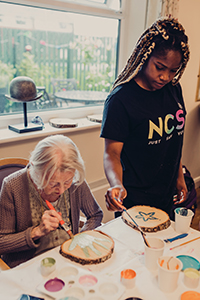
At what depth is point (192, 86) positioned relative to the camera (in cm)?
318

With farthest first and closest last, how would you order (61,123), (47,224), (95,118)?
(95,118) < (61,123) < (47,224)

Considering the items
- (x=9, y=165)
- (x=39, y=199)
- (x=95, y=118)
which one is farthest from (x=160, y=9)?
(x=39, y=199)

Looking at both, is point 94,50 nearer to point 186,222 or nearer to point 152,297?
point 186,222

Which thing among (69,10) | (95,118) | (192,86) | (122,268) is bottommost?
(122,268)

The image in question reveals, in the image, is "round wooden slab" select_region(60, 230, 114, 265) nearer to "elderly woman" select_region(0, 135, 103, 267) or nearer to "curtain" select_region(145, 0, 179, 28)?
"elderly woman" select_region(0, 135, 103, 267)

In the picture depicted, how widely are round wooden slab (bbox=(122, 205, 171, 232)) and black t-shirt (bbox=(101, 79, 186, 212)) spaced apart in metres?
0.08

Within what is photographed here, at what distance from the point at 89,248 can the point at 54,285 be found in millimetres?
223

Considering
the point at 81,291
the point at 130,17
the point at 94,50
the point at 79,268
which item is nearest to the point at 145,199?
the point at 79,268

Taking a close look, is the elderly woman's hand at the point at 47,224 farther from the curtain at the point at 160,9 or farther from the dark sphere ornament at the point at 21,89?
the curtain at the point at 160,9

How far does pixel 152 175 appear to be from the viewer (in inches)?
58.7

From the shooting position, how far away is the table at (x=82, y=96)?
240 cm

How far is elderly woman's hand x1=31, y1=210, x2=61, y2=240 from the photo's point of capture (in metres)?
1.19

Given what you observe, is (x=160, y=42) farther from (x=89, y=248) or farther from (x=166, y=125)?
(x=89, y=248)

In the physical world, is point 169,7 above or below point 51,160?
above
